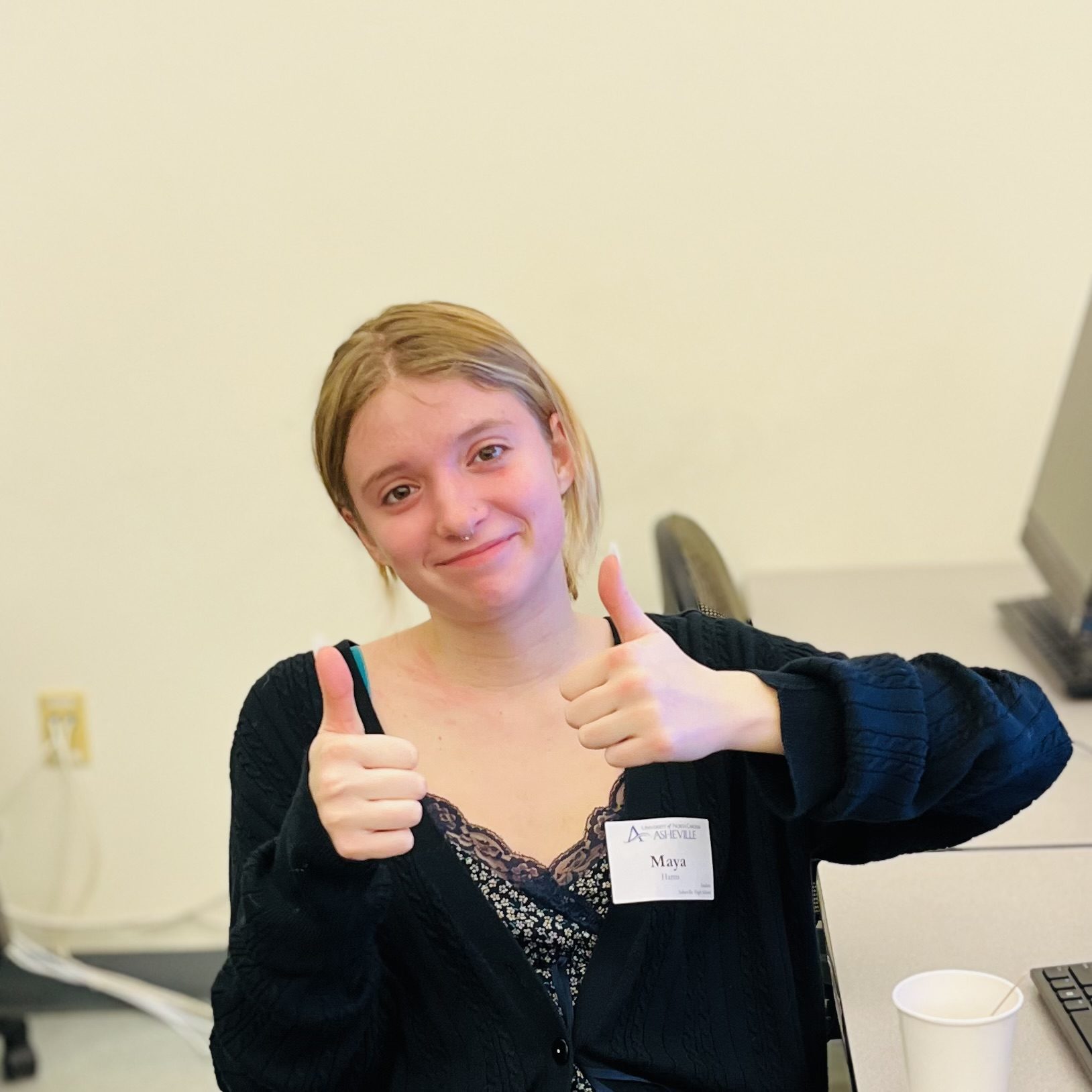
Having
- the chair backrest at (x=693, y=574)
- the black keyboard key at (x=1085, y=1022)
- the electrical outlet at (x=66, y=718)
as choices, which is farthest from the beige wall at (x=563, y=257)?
the black keyboard key at (x=1085, y=1022)

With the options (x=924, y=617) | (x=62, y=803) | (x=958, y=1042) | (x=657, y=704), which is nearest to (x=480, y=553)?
(x=657, y=704)

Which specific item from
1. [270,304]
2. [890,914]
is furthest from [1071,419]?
[270,304]

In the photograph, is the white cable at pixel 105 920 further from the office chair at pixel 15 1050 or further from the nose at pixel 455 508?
the nose at pixel 455 508

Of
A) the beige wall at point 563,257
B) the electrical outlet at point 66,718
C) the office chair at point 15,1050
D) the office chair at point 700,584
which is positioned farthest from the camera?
the electrical outlet at point 66,718

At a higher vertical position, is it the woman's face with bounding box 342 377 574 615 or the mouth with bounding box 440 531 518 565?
the woman's face with bounding box 342 377 574 615

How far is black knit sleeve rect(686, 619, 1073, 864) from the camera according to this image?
1054 millimetres

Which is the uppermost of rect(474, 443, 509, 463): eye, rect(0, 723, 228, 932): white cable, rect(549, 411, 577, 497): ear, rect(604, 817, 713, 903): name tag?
rect(549, 411, 577, 497): ear

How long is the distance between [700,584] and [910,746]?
529 mm

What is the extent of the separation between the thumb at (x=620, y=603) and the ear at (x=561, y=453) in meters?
0.28

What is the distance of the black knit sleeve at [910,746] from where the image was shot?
105cm

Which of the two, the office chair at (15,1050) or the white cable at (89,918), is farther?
the white cable at (89,918)

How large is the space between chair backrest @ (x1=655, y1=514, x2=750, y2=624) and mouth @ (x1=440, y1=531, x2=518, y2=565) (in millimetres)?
298

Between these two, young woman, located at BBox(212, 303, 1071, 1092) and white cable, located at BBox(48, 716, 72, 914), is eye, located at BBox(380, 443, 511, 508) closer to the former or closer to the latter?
young woman, located at BBox(212, 303, 1071, 1092)

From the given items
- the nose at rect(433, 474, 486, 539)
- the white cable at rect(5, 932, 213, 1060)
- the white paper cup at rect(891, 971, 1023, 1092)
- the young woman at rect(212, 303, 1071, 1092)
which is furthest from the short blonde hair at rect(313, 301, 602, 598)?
the white cable at rect(5, 932, 213, 1060)
